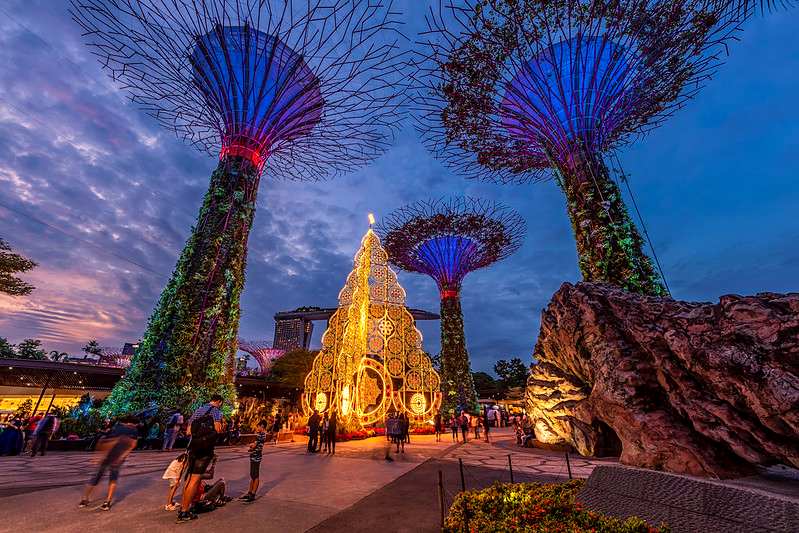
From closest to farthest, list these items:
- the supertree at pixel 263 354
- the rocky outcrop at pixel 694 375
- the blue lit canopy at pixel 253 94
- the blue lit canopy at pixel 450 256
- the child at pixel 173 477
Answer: the rocky outcrop at pixel 694 375, the child at pixel 173 477, the blue lit canopy at pixel 253 94, the blue lit canopy at pixel 450 256, the supertree at pixel 263 354

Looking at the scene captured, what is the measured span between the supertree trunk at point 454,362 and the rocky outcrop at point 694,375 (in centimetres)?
1454

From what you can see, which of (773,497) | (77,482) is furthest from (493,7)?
(77,482)

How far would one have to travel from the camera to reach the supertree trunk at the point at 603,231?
930cm

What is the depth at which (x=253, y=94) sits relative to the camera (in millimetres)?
12461

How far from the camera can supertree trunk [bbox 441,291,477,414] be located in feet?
70.6

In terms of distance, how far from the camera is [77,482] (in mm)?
5730

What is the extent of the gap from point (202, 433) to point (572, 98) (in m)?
12.7

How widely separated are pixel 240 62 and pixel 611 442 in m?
16.6

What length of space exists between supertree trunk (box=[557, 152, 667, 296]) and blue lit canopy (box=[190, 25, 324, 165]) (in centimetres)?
892

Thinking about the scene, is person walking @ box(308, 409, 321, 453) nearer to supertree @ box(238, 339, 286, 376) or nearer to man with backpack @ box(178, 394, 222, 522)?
man with backpack @ box(178, 394, 222, 522)

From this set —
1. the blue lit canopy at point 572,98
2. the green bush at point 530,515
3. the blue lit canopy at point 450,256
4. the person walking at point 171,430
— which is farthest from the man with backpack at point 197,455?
the blue lit canopy at point 450,256

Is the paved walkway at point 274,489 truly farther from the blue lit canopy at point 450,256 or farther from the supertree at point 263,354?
the supertree at point 263,354

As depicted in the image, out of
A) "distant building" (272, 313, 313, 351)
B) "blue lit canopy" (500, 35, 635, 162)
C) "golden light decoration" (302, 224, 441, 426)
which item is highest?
"distant building" (272, 313, 313, 351)

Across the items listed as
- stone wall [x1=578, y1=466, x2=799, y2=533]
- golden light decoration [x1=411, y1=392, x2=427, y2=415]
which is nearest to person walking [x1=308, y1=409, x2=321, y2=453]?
golden light decoration [x1=411, y1=392, x2=427, y2=415]
